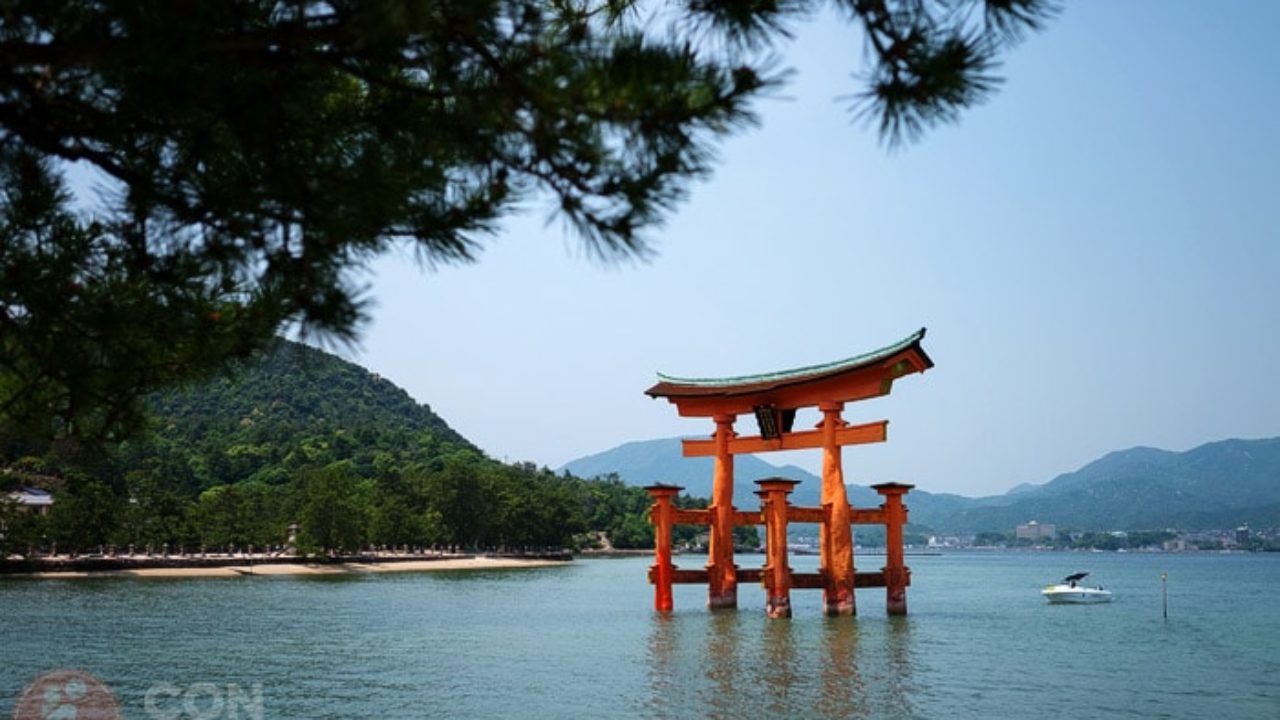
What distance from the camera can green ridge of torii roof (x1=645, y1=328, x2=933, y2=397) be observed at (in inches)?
781

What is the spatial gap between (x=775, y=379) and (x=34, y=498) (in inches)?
1936

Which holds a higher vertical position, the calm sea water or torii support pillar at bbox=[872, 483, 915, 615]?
torii support pillar at bbox=[872, 483, 915, 615]

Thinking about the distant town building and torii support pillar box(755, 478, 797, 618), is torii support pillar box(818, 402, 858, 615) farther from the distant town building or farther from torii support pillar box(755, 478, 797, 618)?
the distant town building

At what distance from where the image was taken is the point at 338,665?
58.7 ft

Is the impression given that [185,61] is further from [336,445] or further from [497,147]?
[336,445]

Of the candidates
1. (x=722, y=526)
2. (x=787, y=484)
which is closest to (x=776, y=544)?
(x=787, y=484)

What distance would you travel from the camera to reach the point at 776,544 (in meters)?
21.7

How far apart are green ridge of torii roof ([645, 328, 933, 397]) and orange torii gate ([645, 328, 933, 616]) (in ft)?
0.08

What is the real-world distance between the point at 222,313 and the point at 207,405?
11517 cm

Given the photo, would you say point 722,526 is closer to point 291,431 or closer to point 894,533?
point 894,533

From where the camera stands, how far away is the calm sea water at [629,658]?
14102 millimetres

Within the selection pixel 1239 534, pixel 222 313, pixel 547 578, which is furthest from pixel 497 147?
pixel 1239 534

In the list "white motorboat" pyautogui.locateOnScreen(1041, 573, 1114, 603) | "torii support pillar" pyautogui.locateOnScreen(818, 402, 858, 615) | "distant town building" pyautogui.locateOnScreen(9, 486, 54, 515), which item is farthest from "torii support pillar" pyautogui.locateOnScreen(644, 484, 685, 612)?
"distant town building" pyautogui.locateOnScreen(9, 486, 54, 515)

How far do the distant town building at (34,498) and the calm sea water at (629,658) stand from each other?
67.6 feet
